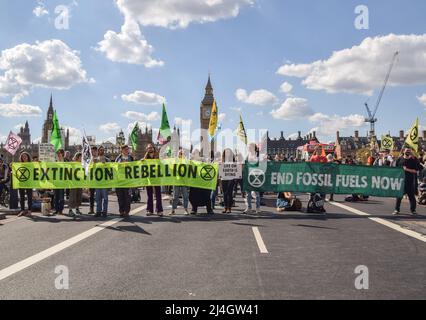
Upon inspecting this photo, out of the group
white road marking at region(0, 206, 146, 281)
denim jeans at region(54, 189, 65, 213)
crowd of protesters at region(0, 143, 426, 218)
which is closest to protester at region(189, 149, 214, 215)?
crowd of protesters at region(0, 143, 426, 218)

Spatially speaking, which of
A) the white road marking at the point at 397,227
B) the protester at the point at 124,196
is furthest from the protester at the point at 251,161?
the protester at the point at 124,196

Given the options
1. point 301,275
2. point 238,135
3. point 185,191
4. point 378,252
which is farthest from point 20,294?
point 238,135

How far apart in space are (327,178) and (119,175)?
694 cm

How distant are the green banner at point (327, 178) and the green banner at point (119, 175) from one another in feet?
5.28

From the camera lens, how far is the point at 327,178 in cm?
1440

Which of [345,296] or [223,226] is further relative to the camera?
[223,226]

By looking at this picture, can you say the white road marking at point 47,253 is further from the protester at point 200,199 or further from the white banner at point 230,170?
the white banner at point 230,170

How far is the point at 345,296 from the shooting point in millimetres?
4992

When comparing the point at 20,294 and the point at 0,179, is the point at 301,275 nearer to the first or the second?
the point at 20,294

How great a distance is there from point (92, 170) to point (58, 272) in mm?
7855

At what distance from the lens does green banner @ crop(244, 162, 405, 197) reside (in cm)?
1419

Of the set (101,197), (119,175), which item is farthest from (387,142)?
(101,197)

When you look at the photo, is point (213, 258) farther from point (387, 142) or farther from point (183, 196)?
point (387, 142)

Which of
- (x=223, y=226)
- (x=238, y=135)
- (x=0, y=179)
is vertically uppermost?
(x=238, y=135)
